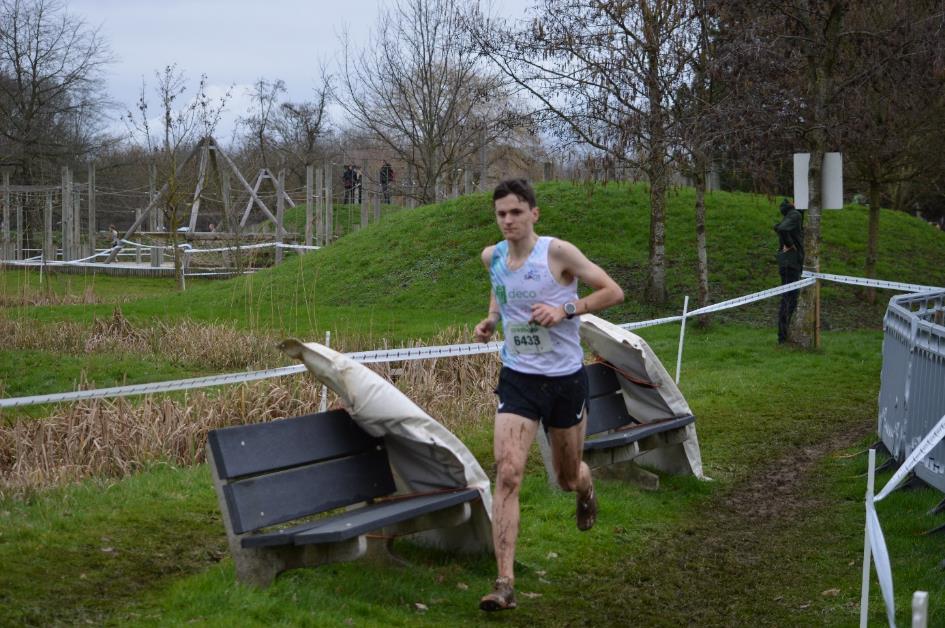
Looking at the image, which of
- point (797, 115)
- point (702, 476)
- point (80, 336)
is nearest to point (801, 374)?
point (797, 115)

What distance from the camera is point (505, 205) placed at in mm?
5977

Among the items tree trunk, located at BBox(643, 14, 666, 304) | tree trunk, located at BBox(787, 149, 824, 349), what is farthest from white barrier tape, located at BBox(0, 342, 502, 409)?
tree trunk, located at BBox(643, 14, 666, 304)

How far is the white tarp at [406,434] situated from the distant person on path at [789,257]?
44.1 feet

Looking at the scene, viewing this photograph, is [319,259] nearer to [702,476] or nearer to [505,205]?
[702,476]

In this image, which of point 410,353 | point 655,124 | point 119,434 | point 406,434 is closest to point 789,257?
point 655,124

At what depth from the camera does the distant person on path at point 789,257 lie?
62.6ft

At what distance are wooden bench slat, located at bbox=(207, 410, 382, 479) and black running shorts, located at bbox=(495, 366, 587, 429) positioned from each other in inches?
34.3

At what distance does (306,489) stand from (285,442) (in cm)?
27

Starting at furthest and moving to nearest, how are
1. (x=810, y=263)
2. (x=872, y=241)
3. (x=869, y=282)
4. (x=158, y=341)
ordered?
1. (x=872, y=241)
2. (x=810, y=263)
3. (x=158, y=341)
4. (x=869, y=282)

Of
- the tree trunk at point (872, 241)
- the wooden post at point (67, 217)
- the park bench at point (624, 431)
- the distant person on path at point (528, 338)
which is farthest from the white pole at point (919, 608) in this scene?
the wooden post at point (67, 217)

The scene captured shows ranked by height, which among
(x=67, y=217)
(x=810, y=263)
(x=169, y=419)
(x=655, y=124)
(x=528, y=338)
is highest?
(x=655, y=124)

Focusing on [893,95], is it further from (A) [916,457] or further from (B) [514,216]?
(A) [916,457]

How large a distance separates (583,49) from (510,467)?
1798 centimetres

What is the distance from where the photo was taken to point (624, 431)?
28.7 ft
